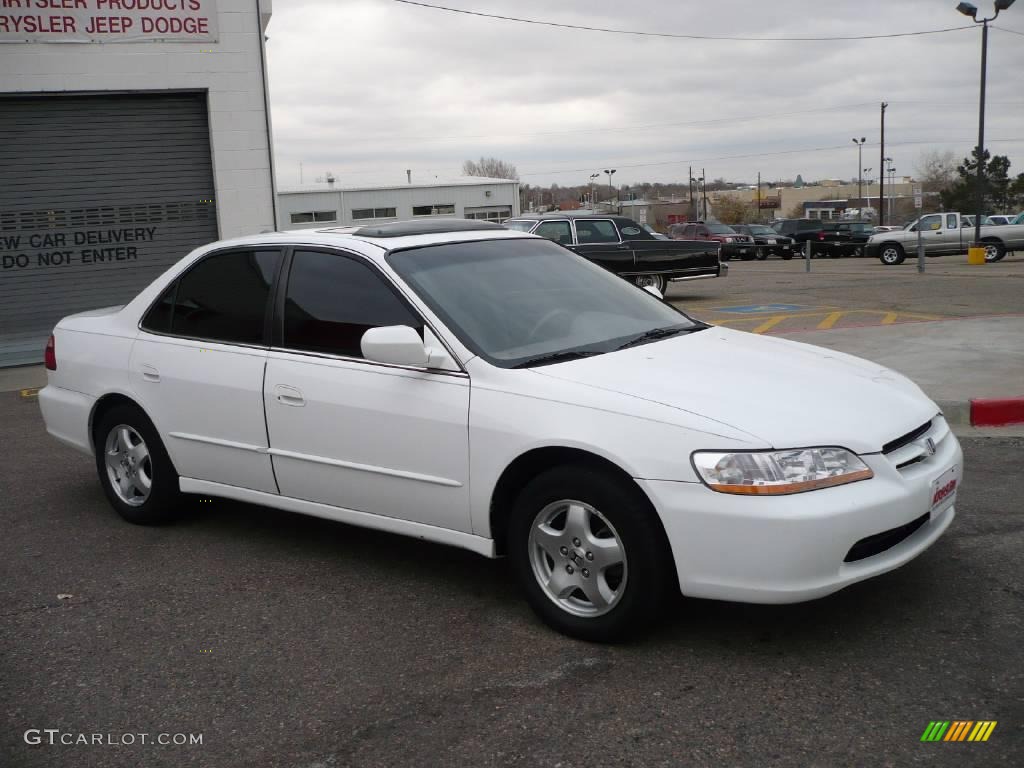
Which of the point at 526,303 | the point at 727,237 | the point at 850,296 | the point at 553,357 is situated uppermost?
the point at 526,303

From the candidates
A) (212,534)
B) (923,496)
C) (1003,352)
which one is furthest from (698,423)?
(1003,352)

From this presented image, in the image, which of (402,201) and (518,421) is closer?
(518,421)

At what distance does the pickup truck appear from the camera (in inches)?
711

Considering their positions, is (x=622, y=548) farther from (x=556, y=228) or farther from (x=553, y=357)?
(x=556, y=228)

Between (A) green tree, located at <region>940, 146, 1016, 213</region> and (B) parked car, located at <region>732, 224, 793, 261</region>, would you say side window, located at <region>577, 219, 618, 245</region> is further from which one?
(A) green tree, located at <region>940, 146, 1016, 213</region>

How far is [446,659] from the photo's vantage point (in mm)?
3807

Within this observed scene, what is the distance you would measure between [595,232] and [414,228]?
13.6 m

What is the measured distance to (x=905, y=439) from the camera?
151 inches

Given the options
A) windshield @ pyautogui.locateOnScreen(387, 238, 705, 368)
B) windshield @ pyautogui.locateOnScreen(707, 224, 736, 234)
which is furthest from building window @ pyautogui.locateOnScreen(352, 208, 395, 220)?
windshield @ pyautogui.locateOnScreen(387, 238, 705, 368)

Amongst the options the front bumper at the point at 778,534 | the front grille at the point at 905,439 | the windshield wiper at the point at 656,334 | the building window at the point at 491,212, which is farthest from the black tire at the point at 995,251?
the building window at the point at 491,212

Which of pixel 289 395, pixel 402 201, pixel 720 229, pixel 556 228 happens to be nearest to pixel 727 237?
pixel 720 229

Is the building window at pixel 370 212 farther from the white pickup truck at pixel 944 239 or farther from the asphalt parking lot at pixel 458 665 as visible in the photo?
the asphalt parking lot at pixel 458 665

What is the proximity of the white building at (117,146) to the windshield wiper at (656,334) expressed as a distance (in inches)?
412

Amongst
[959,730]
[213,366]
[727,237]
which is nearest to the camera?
[959,730]
